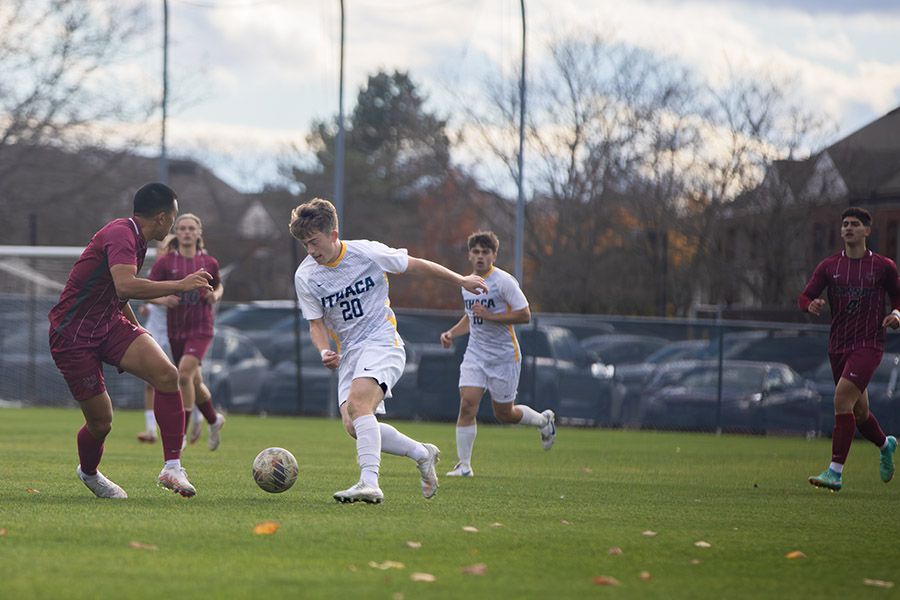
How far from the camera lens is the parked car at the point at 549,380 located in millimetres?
19516

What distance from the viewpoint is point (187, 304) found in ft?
39.5

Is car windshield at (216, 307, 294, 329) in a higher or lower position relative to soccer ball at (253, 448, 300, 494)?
higher

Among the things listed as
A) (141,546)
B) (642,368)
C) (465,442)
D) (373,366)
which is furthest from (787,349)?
(141,546)

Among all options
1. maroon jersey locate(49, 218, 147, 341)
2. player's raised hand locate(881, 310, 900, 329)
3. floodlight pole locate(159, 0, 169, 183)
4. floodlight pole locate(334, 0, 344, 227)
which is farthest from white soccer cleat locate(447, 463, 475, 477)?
floodlight pole locate(159, 0, 169, 183)

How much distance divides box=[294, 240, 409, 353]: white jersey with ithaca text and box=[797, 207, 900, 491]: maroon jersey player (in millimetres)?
3882

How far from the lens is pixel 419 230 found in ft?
155

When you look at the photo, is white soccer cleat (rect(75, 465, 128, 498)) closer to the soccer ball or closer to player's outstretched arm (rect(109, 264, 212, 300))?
the soccer ball

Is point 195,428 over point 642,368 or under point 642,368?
under

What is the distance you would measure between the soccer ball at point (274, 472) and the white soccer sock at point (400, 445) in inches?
24.2

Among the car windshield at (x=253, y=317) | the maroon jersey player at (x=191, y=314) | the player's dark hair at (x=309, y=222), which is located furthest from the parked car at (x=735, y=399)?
the player's dark hair at (x=309, y=222)

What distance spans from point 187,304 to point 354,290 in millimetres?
5169

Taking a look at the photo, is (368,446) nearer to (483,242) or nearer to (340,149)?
(483,242)

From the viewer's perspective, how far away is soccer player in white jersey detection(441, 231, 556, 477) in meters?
9.99

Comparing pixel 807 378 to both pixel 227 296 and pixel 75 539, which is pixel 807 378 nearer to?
pixel 75 539
